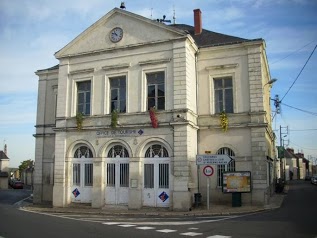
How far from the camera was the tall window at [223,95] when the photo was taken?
2172cm

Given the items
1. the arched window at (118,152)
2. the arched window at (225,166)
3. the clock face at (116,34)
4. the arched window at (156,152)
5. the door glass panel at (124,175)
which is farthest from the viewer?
the clock face at (116,34)

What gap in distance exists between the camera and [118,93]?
22047 millimetres

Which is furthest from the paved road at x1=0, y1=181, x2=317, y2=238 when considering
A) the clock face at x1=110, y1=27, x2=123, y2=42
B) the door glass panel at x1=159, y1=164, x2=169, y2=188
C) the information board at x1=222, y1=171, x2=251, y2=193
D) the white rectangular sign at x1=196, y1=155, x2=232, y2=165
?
the clock face at x1=110, y1=27, x2=123, y2=42

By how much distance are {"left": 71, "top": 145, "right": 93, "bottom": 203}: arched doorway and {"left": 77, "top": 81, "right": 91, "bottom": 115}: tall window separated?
93.7 inches

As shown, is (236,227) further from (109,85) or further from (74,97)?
(74,97)

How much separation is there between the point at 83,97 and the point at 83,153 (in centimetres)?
361

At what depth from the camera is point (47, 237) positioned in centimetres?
1021

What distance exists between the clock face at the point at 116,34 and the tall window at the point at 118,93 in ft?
7.87

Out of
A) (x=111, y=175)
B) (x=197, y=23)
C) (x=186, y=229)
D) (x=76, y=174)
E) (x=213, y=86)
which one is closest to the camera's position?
(x=186, y=229)

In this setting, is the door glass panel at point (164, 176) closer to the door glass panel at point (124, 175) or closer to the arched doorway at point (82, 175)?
the door glass panel at point (124, 175)

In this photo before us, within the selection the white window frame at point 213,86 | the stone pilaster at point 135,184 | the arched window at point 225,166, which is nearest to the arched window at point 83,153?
the stone pilaster at point 135,184

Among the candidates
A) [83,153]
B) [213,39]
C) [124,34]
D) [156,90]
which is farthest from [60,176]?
[213,39]

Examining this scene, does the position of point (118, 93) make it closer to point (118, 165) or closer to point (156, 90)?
point (156, 90)

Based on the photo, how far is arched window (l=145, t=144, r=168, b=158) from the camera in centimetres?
2013
